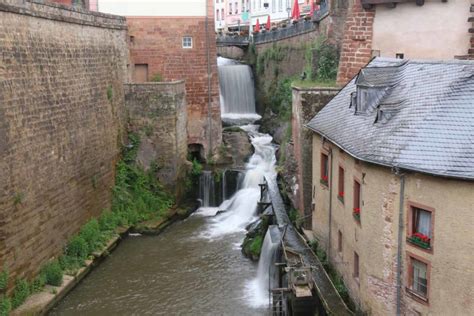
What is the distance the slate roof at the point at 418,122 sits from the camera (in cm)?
1022

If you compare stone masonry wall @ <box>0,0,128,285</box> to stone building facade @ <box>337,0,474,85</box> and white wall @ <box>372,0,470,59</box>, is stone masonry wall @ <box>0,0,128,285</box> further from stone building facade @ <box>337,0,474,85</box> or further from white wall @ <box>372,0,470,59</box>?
white wall @ <box>372,0,470,59</box>

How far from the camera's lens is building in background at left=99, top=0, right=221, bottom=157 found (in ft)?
85.0

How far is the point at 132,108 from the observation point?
934 inches

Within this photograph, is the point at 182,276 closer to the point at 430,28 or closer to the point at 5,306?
the point at 5,306

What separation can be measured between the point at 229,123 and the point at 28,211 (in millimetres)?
16993

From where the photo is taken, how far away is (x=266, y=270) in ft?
55.1

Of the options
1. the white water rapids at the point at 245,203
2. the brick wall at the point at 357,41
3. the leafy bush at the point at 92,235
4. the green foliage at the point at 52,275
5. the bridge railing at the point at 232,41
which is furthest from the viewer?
the bridge railing at the point at 232,41

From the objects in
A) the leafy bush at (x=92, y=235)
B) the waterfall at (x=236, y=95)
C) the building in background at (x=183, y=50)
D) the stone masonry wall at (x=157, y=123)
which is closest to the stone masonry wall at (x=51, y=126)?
the leafy bush at (x=92, y=235)

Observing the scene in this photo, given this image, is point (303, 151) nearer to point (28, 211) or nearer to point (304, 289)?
point (304, 289)

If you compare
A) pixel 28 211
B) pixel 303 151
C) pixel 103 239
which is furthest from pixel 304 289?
pixel 103 239

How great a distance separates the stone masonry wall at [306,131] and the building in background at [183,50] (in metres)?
8.92

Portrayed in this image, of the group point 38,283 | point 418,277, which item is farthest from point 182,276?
point 418,277

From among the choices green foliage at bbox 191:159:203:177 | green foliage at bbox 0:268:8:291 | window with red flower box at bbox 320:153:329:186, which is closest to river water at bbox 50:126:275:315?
green foliage at bbox 0:268:8:291

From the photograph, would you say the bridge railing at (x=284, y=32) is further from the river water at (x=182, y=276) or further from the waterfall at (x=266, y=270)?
the waterfall at (x=266, y=270)
